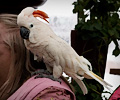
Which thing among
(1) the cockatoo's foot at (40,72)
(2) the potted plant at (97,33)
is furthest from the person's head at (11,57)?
(2) the potted plant at (97,33)

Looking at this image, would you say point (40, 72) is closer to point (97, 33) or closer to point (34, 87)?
point (34, 87)

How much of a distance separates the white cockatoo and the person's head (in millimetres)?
64

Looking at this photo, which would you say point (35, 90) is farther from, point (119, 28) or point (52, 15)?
point (52, 15)

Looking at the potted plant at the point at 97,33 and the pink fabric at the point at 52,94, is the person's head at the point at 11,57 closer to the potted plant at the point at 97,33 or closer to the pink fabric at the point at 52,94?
the pink fabric at the point at 52,94

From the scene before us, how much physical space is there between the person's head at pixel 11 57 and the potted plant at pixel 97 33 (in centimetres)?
42

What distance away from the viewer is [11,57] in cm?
56

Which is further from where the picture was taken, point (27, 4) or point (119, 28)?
point (119, 28)

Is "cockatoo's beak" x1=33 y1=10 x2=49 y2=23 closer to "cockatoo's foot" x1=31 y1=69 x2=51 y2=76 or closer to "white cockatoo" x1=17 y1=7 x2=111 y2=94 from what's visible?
"white cockatoo" x1=17 y1=7 x2=111 y2=94

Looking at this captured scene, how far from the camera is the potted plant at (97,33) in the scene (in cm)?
95

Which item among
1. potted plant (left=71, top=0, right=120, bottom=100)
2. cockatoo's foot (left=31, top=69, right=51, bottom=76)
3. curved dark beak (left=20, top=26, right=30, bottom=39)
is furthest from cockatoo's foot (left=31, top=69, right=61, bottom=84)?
potted plant (left=71, top=0, right=120, bottom=100)

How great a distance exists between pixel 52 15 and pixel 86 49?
0.34 m

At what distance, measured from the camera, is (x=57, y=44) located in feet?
1.66

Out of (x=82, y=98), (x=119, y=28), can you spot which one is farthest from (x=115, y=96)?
(x=119, y=28)

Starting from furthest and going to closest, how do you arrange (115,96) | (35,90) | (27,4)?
(115,96)
(27,4)
(35,90)
